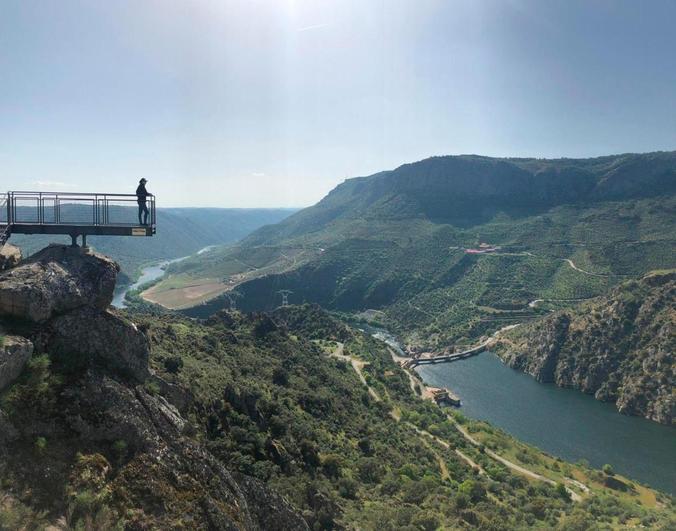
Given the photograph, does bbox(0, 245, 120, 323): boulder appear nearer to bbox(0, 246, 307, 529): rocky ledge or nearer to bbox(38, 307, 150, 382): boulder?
bbox(0, 246, 307, 529): rocky ledge

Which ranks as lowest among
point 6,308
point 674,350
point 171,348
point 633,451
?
point 633,451

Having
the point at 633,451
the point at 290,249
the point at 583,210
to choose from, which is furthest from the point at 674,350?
the point at 290,249

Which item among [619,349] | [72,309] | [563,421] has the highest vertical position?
[72,309]

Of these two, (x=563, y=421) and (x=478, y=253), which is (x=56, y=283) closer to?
(x=563, y=421)

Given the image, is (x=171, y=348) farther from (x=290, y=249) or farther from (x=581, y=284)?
(x=290, y=249)

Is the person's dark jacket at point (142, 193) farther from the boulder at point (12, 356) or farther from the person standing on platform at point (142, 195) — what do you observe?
the boulder at point (12, 356)

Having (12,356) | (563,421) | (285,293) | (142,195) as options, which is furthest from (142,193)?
(285,293)
